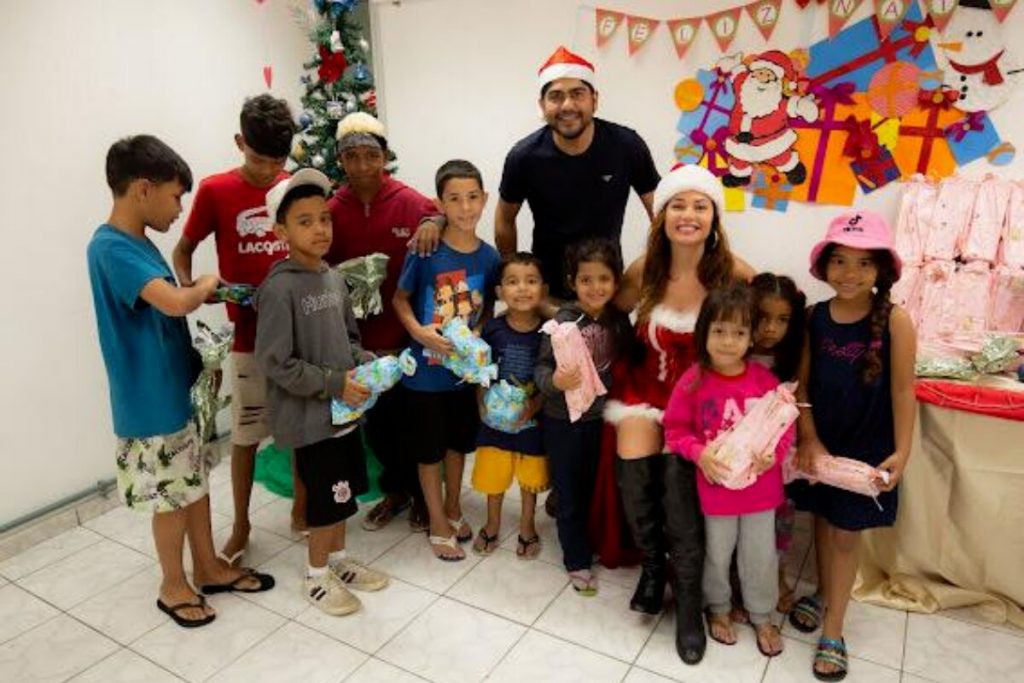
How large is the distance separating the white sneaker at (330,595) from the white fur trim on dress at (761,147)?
106 inches

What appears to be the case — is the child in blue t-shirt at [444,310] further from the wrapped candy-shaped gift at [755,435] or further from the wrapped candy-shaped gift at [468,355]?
the wrapped candy-shaped gift at [755,435]

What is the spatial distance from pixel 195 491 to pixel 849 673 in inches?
85.8

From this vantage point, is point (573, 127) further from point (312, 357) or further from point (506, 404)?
point (312, 357)

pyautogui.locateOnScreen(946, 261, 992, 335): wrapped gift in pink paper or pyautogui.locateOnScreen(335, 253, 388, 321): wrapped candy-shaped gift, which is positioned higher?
pyautogui.locateOnScreen(335, 253, 388, 321): wrapped candy-shaped gift

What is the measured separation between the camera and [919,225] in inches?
114

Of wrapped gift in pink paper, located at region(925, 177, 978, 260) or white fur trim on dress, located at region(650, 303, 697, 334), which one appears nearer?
white fur trim on dress, located at region(650, 303, 697, 334)

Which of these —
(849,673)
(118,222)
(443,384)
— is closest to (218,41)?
(118,222)

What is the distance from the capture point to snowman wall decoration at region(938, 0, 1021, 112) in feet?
9.20

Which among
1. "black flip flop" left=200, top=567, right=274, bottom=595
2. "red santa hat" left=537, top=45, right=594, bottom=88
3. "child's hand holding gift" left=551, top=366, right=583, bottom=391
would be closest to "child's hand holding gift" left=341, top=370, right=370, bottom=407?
"child's hand holding gift" left=551, top=366, right=583, bottom=391

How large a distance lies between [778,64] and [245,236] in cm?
254

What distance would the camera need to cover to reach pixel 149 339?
2092 mm

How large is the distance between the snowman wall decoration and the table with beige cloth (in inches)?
58.4

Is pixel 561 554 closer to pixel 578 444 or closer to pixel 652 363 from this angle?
pixel 578 444

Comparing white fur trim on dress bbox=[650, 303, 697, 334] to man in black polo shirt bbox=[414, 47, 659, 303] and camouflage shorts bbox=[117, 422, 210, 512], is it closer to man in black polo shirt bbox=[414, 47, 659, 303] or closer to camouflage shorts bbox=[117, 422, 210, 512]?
man in black polo shirt bbox=[414, 47, 659, 303]
